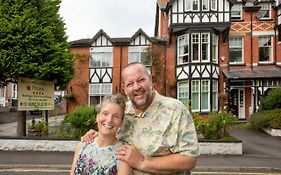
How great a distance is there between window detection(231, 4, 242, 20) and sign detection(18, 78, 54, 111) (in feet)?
60.0

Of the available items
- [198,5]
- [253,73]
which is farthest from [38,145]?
[253,73]

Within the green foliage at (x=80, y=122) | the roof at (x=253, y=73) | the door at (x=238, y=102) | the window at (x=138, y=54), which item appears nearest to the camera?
the green foliage at (x=80, y=122)

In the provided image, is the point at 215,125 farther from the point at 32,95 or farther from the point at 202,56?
the point at 202,56

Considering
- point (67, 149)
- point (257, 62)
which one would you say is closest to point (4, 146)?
point (67, 149)

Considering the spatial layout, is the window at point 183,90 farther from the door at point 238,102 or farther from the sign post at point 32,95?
the sign post at point 32,95

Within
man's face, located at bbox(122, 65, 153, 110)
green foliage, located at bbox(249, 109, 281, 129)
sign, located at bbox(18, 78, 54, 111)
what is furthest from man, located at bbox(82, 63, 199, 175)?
green foliage, located at bbox(249, 109, 281, 129)

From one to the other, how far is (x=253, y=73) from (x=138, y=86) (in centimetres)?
2634

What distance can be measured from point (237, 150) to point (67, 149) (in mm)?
6575

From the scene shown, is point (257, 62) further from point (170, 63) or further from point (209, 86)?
point (170, 63)

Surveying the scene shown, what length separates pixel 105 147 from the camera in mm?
2553

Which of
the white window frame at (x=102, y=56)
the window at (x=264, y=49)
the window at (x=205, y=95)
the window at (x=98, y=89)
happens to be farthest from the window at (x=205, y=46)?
the window at (x=98, y=89)

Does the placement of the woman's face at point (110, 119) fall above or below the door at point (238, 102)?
above

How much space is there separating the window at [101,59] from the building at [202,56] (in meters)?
0.08

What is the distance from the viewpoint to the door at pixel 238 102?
28.1 metres
